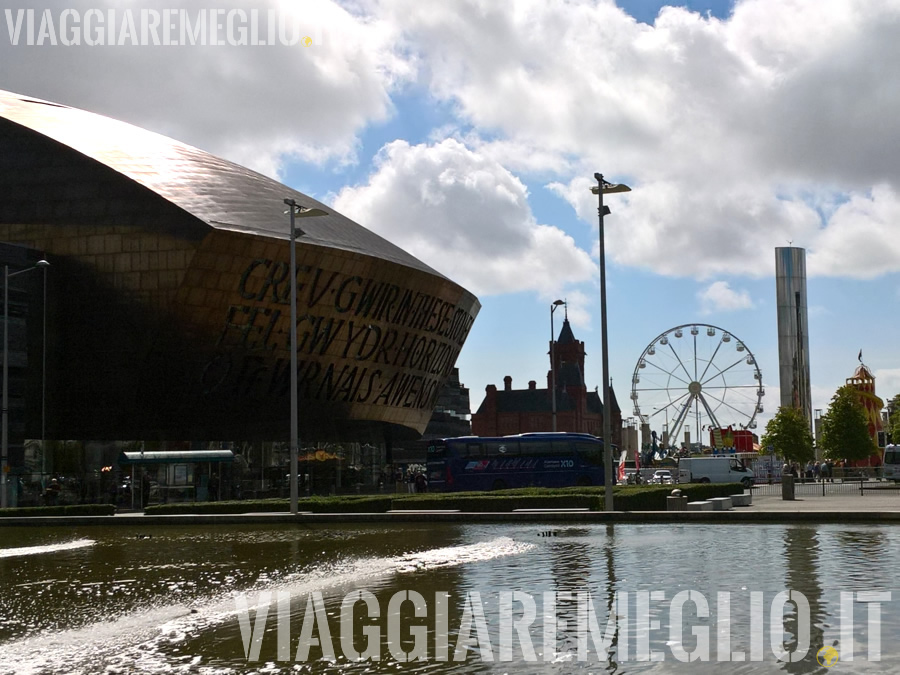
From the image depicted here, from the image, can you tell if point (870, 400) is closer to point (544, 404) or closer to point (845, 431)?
point (845, 431)

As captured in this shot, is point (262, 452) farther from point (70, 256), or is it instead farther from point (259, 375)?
point (70, 256)

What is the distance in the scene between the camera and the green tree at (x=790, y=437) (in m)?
83.9

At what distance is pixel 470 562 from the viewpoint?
66.1 ft

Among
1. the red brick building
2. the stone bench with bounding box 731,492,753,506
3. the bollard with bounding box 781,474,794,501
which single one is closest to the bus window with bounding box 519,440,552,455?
the bollard with bounding box 781,474,794,501

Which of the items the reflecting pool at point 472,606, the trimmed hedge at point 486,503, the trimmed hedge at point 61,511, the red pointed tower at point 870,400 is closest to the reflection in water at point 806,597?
the reflecting pool at point 472,606

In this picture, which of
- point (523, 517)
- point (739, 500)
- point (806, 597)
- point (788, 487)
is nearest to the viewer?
point (806, 597)

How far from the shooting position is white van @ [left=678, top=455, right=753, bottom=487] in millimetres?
Answer: 63188

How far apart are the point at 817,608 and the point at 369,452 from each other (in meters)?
53.7

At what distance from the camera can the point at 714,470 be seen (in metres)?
63.5

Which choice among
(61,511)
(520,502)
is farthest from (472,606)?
(61,511)

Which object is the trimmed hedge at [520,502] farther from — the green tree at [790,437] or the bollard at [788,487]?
the green tree at [790,437]

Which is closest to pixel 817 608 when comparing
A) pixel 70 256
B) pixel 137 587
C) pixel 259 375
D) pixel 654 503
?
pixel 137 587

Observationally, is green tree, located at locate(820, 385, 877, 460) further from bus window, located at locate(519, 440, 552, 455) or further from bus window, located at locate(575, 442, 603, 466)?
bus window, located at locate(519, 440, 552, 455)

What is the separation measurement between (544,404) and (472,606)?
6830 inches
